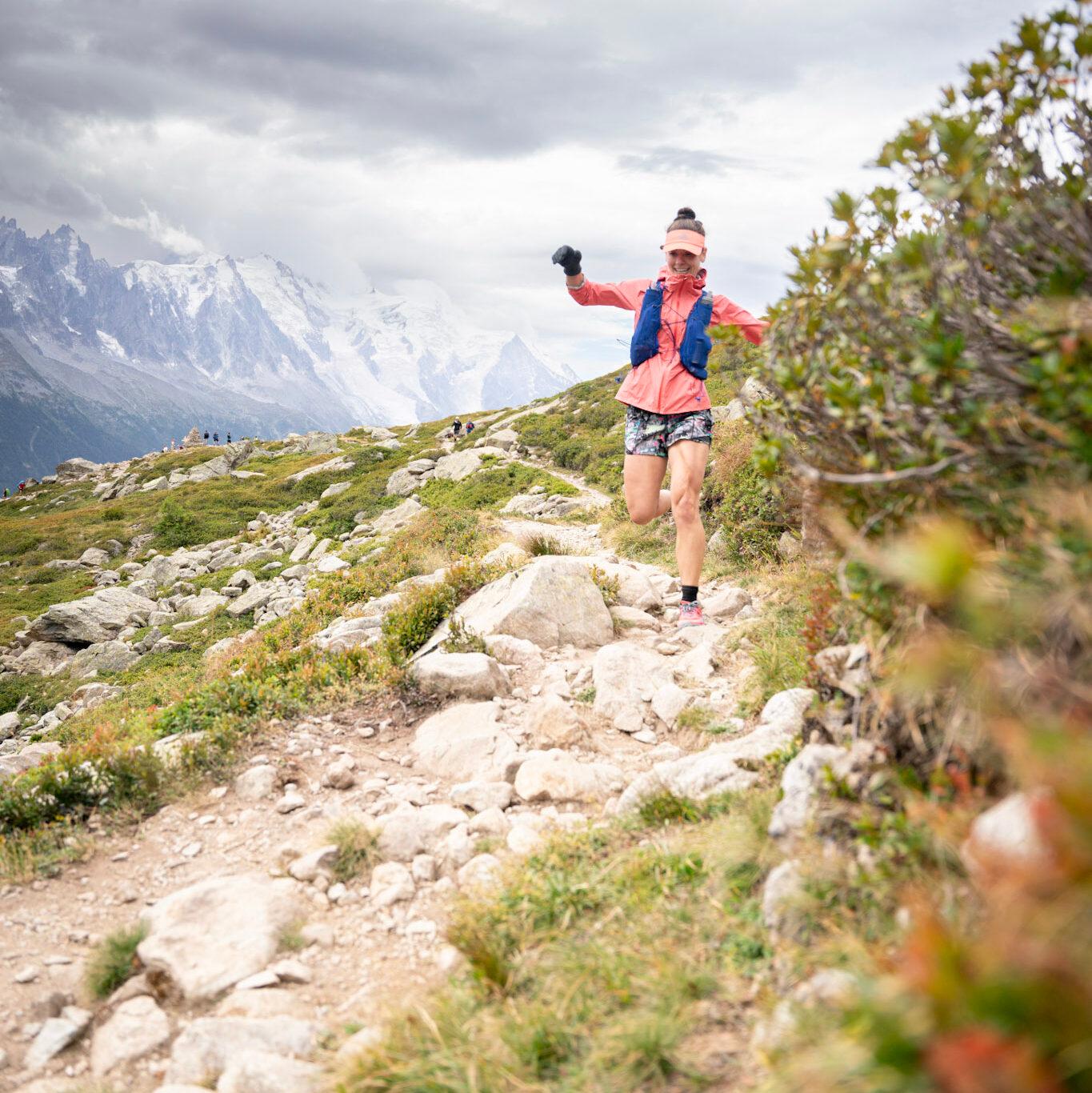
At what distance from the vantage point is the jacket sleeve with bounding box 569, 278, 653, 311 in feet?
23.5

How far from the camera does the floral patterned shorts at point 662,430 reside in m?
7.06

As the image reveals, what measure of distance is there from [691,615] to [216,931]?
16.4 feet

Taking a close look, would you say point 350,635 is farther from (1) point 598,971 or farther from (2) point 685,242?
(1) point 598,971

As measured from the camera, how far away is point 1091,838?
1024 mm

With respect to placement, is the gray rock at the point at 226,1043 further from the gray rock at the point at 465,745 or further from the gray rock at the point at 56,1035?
the gray rock at the point at 465,745

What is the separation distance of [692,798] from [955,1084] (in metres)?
3.06

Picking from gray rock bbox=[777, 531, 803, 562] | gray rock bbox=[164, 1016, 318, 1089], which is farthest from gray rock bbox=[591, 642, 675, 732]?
gray rock bbox=[164, 1016, 318, 1089]

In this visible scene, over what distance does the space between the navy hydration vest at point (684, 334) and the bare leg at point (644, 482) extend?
93 cm

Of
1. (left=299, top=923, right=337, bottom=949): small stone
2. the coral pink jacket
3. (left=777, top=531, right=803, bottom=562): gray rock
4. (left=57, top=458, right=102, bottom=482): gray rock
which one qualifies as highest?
the coral pink jacket

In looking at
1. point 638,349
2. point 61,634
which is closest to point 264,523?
point 61,634

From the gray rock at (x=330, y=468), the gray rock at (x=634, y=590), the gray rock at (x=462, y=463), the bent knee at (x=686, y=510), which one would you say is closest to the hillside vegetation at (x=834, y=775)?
the bent knee at (x=686, y=510)

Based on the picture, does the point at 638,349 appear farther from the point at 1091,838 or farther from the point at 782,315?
the point at 1091,838

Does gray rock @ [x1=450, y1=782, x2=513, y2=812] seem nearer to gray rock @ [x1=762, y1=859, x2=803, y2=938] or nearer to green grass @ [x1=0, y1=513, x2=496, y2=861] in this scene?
green grass @ [x1=0, y1=513, x2=496, y2=861]

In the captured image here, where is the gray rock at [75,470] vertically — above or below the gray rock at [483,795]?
below
